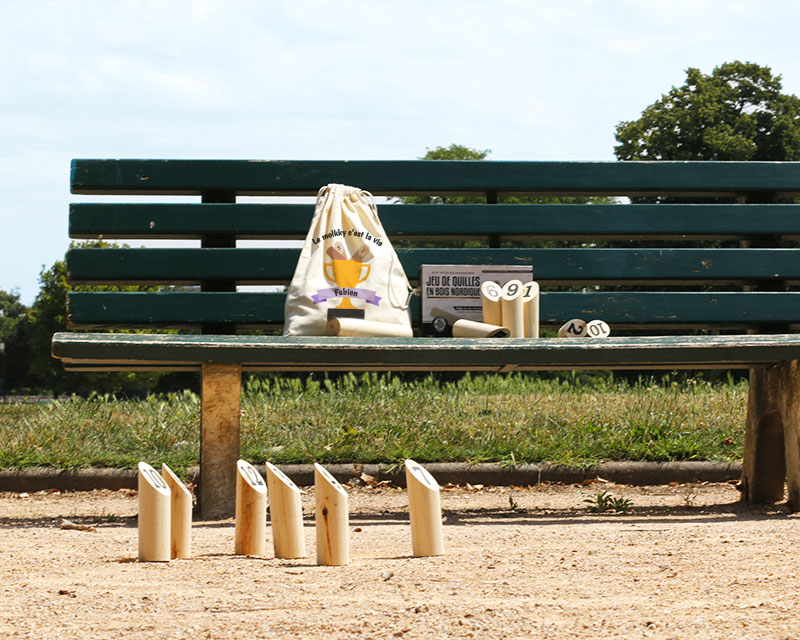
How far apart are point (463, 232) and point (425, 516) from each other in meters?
2.09

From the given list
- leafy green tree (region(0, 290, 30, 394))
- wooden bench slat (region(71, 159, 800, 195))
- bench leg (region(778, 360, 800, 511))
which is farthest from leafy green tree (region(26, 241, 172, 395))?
bench leg (region(778, 360, 800, 511))

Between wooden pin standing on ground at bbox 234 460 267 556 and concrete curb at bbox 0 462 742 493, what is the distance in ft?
6.88

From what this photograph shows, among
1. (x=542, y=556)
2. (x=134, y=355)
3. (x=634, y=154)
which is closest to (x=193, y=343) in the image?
(x=134, y=355)

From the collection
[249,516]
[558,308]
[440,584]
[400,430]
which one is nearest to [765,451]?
[558,308]

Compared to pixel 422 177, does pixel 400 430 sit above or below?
below

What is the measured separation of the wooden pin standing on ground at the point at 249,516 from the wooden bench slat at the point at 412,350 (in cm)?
65

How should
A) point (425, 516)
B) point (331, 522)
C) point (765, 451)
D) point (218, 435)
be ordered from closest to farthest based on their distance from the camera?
point (331, 522)
point (425, 516)
point (218, 435)
point (765, 451)

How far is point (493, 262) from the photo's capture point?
14.2ft

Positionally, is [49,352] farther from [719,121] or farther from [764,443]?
[764,443]

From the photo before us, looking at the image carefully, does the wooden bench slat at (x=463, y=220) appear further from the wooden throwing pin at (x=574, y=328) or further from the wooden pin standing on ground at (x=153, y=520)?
the wooden pin standing on ground at (x=153, y=520)

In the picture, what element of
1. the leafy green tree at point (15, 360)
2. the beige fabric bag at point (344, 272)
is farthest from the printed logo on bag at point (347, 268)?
the leafy green tree at point (15, 360)

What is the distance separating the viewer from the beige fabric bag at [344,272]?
12.0 ft

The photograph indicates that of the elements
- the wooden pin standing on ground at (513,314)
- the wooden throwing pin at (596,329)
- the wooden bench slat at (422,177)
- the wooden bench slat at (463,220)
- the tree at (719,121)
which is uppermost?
the tree at (719,121)

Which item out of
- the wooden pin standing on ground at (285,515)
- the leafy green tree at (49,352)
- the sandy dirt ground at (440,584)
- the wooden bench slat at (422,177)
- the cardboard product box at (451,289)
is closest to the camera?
the sandy dirt ground at (440,584)
